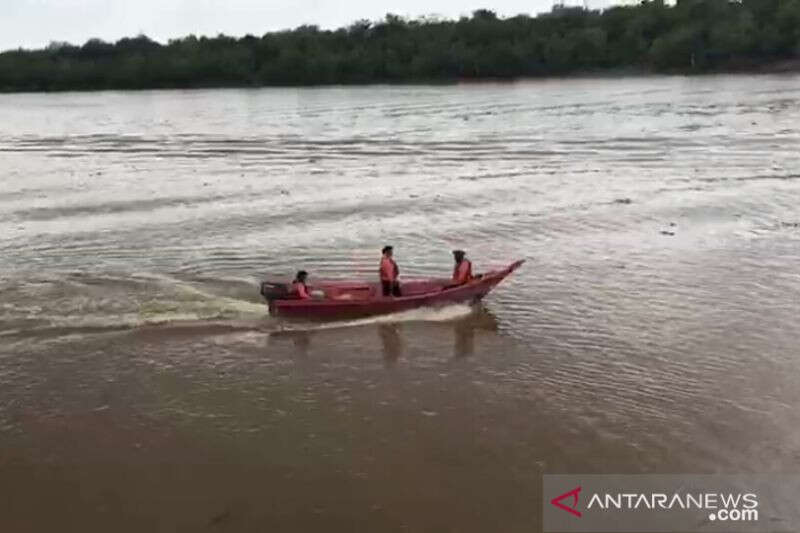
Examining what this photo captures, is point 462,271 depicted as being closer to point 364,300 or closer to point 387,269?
point 387,269

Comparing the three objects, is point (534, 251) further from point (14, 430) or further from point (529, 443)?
point (14, 430)

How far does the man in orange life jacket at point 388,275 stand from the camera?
1616 centimetres

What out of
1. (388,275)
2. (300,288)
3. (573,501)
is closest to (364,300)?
(388,275)

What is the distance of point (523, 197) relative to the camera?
27078 mm

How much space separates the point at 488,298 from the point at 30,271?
35.4ft

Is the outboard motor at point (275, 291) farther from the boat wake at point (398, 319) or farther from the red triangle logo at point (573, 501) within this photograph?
the red triangle logo at point (573, 501)

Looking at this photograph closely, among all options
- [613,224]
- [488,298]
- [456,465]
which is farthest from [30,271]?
[613,224]

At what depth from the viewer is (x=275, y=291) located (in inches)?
641

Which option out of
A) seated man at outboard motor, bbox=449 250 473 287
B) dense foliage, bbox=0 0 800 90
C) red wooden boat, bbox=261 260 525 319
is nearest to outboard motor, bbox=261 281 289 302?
red wooden boat, bbox=261 260 525 319

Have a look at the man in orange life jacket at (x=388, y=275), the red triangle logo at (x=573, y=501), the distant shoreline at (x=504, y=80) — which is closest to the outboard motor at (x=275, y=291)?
the man in orange life jacket at (x=388, y=275)

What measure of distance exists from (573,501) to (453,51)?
8544cm

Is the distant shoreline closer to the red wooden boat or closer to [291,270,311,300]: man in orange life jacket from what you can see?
the red wooden boat

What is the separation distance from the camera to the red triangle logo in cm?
967

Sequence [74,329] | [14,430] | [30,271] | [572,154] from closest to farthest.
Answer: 1. [14,430]
2. [74,329]
3. [30,271]
4. [572,154]
